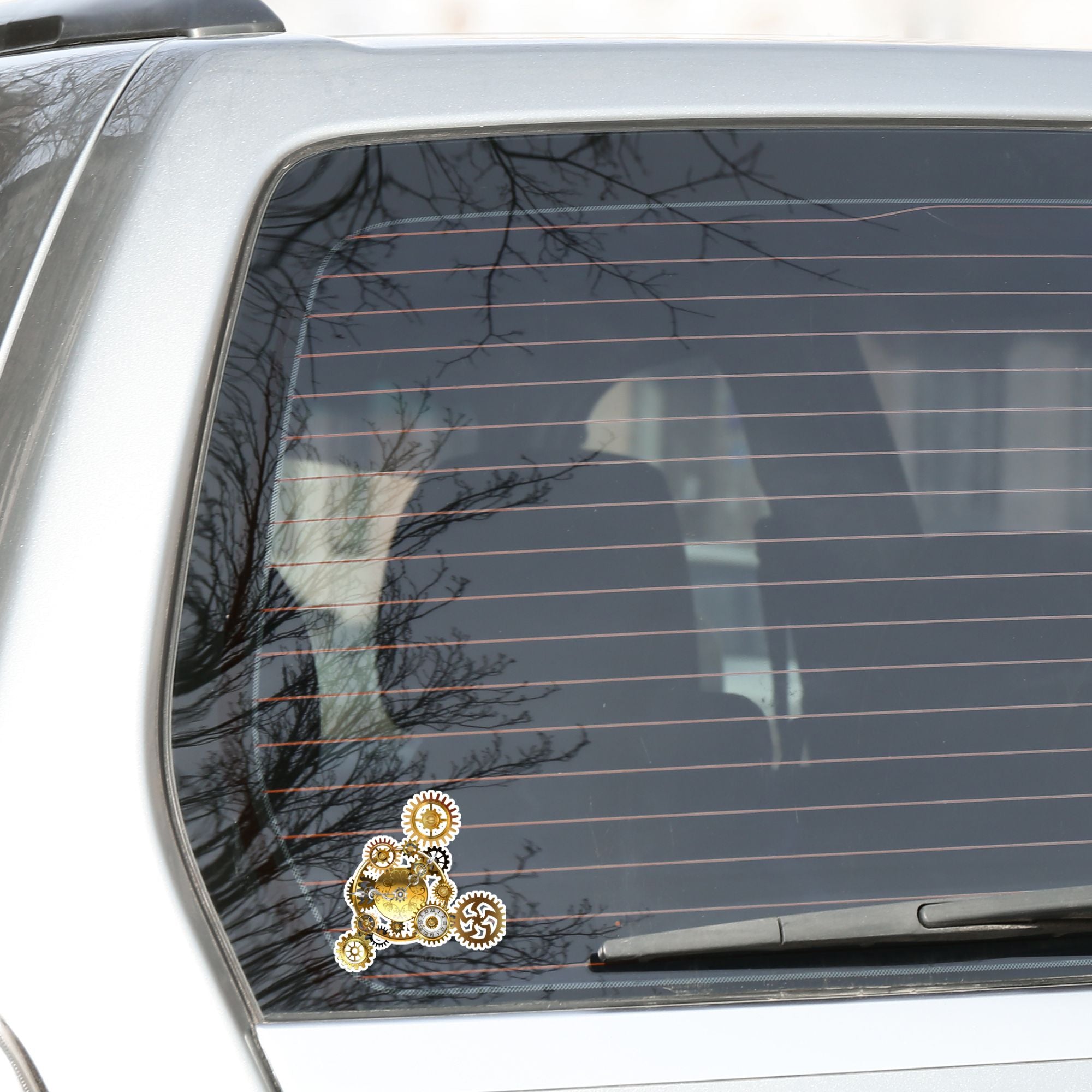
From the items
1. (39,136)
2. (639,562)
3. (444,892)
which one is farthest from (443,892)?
(39,136)

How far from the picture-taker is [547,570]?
1041mm

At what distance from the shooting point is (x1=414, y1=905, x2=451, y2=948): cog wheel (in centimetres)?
98

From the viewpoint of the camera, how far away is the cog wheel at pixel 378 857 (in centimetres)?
99

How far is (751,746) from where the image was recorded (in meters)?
1.03

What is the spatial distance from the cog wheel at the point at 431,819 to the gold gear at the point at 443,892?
3 cm

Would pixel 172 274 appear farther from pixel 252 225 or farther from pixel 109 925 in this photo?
pixel 109 925

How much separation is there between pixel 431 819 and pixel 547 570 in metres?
0.24

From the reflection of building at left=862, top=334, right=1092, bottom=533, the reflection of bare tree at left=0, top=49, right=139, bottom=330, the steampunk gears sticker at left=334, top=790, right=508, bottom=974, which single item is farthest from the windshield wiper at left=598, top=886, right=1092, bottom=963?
the reflection of bare tree at left=0, top=49, right=139, bottom=330

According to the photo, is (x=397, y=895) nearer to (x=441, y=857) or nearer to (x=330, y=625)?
(x=441, y=857)

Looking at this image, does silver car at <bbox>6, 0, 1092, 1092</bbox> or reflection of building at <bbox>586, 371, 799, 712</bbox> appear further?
reflection of building at <bbox>586, 371, 799, 712</bbox>

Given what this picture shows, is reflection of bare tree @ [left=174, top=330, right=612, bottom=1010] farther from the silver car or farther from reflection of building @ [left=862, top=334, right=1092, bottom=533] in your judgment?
reflection of building @ [left=862, top=334, right=1092, bottom=533]

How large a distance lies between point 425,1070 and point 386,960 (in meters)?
0.10

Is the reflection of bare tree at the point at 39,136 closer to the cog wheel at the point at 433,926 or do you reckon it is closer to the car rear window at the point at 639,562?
the car rear window at the point at 639,562

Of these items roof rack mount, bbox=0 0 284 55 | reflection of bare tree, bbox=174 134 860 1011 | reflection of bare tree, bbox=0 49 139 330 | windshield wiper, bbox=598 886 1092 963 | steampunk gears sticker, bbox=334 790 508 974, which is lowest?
windshield wiper, bbox=598 886 1092 963
